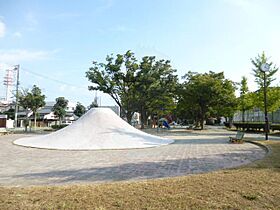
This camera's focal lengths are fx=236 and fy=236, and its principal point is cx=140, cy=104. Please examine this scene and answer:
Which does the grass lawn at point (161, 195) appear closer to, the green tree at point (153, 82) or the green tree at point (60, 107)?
the green tree at point (153, 82)

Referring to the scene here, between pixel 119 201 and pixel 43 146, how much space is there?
10.5m

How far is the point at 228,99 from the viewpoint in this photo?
96.2 feet

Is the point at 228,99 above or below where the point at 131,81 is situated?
below

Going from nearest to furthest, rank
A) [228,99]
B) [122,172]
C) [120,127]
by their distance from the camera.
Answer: [122,172], [120,127], [228,99]

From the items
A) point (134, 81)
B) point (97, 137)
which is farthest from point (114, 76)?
point (97, 137)

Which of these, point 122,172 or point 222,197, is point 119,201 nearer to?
point 222,197

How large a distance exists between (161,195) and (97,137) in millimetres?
10062

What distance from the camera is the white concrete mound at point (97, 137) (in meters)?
13.0

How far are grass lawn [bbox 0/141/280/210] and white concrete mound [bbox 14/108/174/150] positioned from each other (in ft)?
26.3

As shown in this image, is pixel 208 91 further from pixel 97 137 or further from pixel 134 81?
pixel 97 137

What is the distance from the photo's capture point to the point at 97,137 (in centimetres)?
1384

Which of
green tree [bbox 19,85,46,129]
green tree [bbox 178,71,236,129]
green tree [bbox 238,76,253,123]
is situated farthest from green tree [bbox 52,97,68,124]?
green tree [bbox 238,76,253,123]

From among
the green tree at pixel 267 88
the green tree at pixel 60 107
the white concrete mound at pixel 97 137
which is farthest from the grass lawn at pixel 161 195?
the green tree at pixel 60 107

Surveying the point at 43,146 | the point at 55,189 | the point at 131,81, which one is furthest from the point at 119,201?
the point at 131,81
